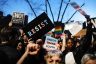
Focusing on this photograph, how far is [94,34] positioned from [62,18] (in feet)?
82.2

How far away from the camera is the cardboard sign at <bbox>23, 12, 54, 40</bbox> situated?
4.77 meters

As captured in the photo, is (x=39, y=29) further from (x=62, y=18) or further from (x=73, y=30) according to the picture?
(x=62, y=18)

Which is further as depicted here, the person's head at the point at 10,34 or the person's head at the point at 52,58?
the person's head at the point at 52,58

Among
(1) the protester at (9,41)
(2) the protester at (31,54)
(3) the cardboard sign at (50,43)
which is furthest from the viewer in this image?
(3) the cardboard sign at (50,43)

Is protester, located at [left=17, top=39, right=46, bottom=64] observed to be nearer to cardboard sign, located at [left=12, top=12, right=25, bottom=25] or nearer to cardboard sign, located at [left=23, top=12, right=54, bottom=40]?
cardboard sign, located at [left=23, top=12, right=54, bottom=40]

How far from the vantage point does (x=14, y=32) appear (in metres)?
4.58

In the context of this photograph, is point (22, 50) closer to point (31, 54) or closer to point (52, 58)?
point (52, 58)

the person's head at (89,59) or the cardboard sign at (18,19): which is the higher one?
the person's head at (89,59)

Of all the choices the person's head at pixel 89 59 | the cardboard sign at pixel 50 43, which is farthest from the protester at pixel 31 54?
the cardboard sign at pixel 50 43

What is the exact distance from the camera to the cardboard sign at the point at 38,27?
4.77 metres

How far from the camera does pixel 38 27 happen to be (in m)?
4.80

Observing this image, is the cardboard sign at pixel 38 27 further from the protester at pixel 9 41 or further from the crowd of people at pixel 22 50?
the protester at pixel 9 41

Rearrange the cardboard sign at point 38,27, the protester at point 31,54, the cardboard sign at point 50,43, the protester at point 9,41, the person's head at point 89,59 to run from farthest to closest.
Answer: the cardboard sign at point 50,43, the cardboard sign at point 38,27, the person's head at point 89,59, the protester at point 9,41, the protester at point 31,54

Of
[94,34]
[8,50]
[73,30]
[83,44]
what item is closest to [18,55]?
[8,50]
